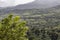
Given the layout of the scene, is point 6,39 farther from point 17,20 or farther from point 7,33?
point 17,20

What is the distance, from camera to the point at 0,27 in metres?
21.5

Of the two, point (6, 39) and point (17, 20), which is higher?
point (17, 20)

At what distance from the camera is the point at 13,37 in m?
21.9

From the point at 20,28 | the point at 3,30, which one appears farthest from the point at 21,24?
the point at 3,30

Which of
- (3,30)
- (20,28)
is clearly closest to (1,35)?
(3,30)

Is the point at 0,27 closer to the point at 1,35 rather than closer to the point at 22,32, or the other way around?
the point at 1,35

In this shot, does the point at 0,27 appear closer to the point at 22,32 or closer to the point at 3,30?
the point at 3,30

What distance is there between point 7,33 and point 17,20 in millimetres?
1494

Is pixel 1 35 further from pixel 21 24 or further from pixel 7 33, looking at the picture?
pixel 21 24

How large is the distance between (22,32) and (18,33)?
37 centimetres

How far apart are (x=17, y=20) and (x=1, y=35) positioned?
1980 mm

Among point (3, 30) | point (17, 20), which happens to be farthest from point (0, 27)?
point (17, 20)

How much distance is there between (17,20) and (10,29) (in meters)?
1.11

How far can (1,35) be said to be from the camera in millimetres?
21453
